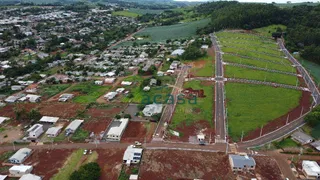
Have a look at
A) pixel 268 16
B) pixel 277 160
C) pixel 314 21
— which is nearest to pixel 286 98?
pixel 277 160

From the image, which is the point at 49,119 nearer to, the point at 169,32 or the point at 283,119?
the point at 283,119

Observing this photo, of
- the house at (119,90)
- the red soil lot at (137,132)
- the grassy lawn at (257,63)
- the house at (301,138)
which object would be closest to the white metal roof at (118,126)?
the red soil lot at (137,132)

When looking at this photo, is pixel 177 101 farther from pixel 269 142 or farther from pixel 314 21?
pixel 314 21

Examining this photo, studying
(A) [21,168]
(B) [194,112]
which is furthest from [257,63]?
(A) [21,168]

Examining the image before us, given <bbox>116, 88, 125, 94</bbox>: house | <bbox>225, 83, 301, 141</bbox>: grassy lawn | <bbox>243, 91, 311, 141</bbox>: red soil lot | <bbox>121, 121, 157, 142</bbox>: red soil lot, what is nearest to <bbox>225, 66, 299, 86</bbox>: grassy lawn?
<bbox>225, 83, 301, 141</bbox>: grassy lawn

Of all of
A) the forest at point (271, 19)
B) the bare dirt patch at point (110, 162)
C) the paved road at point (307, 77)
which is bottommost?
the bare dirt patch at point (110, 162)

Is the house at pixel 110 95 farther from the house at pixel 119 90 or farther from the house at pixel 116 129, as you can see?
the house at pixel 116 129

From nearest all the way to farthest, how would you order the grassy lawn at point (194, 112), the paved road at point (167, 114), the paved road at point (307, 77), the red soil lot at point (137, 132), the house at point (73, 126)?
the red soil lot at point (137, 132), the paved road at point (167, 114), the house at point (73, 126), the grassy lawn at point (194, 112), the paved road at point (307, 77)
